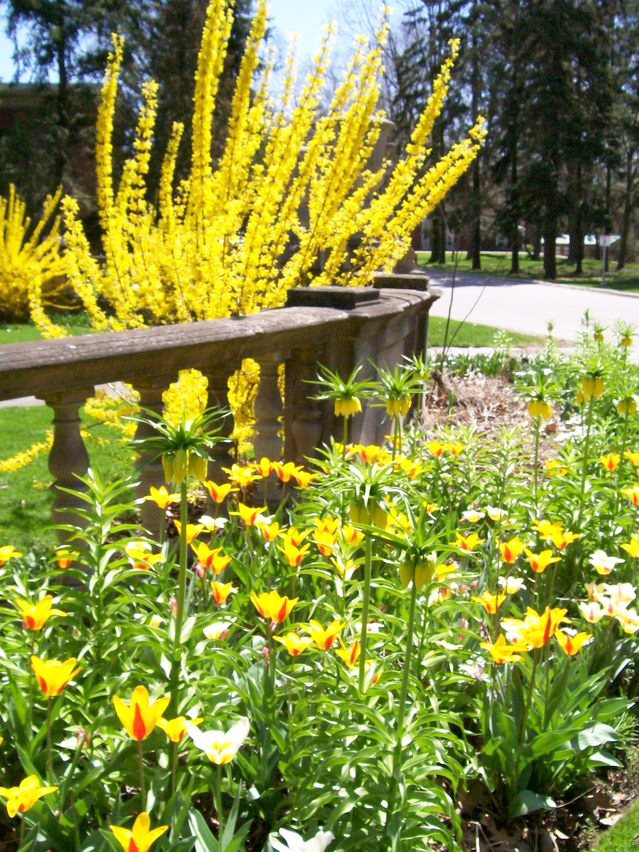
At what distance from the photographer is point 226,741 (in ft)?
4.83

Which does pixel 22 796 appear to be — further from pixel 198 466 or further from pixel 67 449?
pixel 67 449

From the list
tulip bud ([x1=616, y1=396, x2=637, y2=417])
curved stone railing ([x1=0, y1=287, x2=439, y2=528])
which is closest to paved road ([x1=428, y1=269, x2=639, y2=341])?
curved stone railing ([x1=0, y1=287, x2=439, y2=528])

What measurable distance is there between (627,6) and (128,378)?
38.2 meters

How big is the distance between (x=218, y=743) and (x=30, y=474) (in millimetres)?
5625

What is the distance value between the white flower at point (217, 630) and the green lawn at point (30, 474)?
1860mm

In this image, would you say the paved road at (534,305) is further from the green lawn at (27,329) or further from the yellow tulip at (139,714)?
the yellow tulip at (139,714)

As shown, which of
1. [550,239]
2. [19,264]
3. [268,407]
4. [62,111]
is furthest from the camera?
[550,239]

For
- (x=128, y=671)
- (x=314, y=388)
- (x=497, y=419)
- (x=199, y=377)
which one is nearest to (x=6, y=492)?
(x=199, y=377)

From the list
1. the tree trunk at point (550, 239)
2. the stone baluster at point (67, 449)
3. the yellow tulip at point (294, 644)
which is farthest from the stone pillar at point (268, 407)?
the tree trunk at point (550, 239)

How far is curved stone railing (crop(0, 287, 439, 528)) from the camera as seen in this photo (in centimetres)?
243

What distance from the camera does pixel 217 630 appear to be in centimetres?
188

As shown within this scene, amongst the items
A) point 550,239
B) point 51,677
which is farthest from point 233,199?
point 550,239

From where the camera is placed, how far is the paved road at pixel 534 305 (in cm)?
1686

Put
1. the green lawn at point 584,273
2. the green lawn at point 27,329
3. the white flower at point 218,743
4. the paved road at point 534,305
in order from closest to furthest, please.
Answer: the white flower at point 218,743 < the green lawn at point 27,329 < the paved road at point 534,305 < the green lawn at point 584,273
